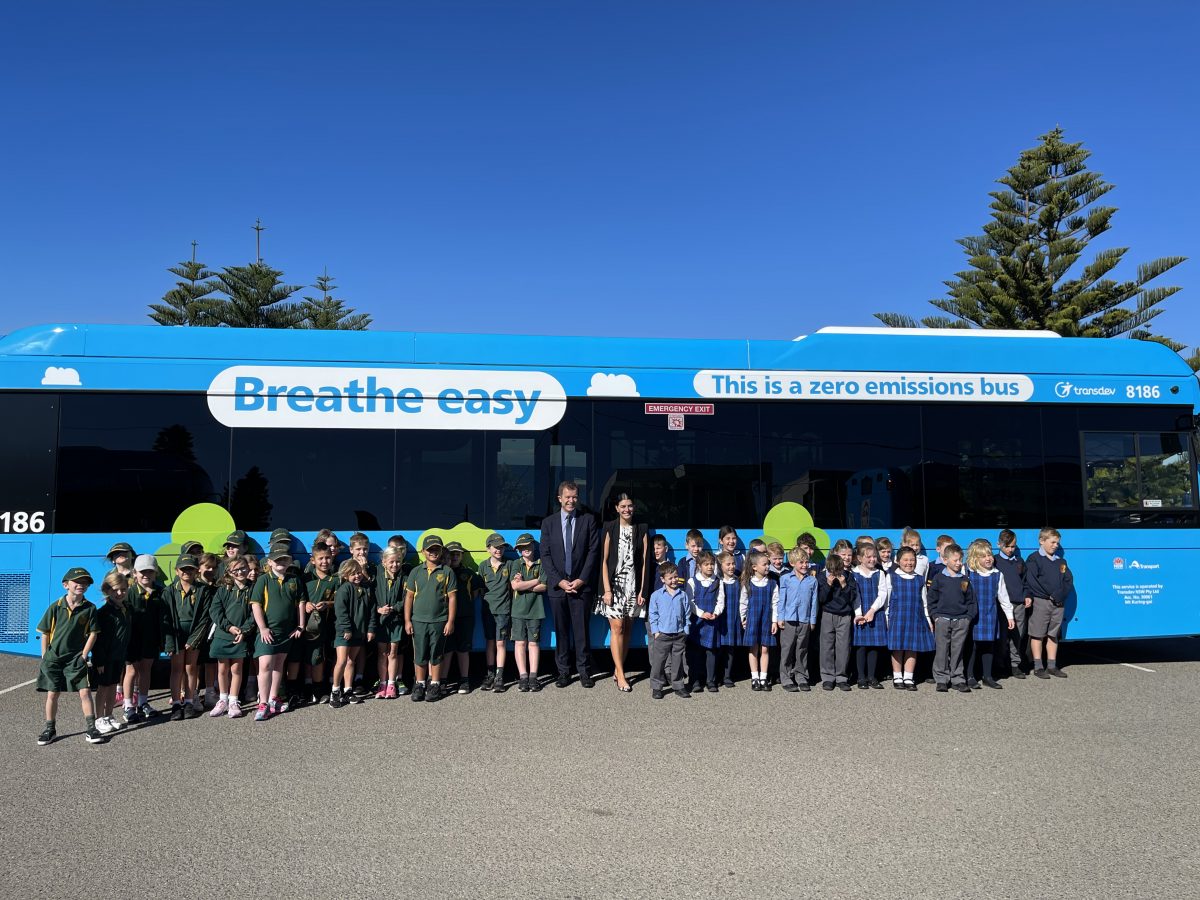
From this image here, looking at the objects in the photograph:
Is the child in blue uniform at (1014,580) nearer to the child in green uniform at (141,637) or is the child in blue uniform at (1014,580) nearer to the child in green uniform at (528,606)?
the child in green uniform at (528,606)

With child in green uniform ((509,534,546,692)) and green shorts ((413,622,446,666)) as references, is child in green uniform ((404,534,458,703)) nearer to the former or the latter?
green shorts ((413,622,446,666))

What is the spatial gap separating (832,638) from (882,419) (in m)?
2.18

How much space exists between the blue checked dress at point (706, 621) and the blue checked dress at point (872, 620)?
126 cm

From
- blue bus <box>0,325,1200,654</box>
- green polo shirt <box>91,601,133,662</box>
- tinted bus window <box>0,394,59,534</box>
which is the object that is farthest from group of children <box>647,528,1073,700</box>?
tinted bus window <box>0,394,59,534</box>

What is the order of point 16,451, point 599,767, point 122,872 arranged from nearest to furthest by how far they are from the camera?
point 122,872 < point 599,767 < point 16,451

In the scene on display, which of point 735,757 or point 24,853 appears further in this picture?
point 735,757

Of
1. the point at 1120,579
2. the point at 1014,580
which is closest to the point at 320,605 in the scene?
the point at 1014,580

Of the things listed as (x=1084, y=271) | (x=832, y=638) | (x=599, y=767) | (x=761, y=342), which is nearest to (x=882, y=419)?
(x=761, y=342)

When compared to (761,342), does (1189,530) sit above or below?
below

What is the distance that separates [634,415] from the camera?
7.45m

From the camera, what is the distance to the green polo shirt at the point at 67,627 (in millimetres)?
5520

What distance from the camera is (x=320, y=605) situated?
6.51m

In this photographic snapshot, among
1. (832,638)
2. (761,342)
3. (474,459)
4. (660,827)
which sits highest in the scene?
(761,342)

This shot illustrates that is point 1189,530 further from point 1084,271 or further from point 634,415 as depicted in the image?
point 1084,271
